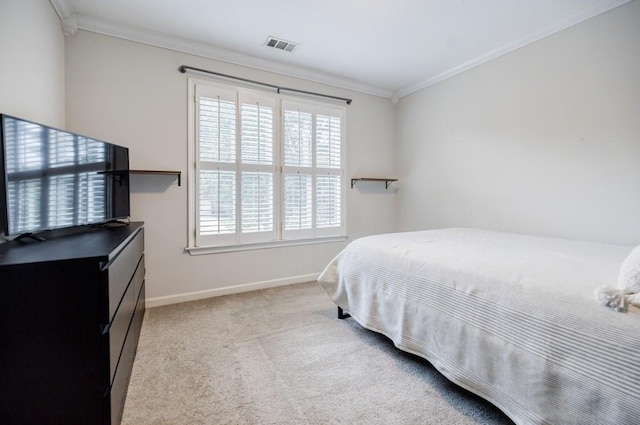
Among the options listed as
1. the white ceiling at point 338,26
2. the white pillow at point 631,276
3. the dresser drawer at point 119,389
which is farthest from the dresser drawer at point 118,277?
the white ceiling at point 338,26

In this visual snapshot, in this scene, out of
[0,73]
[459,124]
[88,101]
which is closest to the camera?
[0,73]

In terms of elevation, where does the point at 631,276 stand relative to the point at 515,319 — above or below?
above

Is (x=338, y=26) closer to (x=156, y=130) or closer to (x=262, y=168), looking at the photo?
(x=262, y=168)

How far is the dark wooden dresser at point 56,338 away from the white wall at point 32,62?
116cm

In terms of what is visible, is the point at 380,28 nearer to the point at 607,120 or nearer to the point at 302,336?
the point at 607,120

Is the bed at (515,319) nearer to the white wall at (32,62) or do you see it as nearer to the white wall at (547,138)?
the white wall at (547,138)

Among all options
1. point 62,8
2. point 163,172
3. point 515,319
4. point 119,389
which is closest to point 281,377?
point 119,389

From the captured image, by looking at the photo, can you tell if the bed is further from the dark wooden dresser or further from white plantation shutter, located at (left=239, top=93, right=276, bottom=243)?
the dark wooden dresser

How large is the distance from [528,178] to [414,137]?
1.59 m

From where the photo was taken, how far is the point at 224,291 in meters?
3.12

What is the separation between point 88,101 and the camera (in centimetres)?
252

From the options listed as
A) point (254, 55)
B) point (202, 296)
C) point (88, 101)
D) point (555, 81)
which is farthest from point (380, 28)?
point (202, 296)

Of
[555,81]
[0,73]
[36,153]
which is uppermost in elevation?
[555,81]

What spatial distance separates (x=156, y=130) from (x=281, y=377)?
8.14 feet
